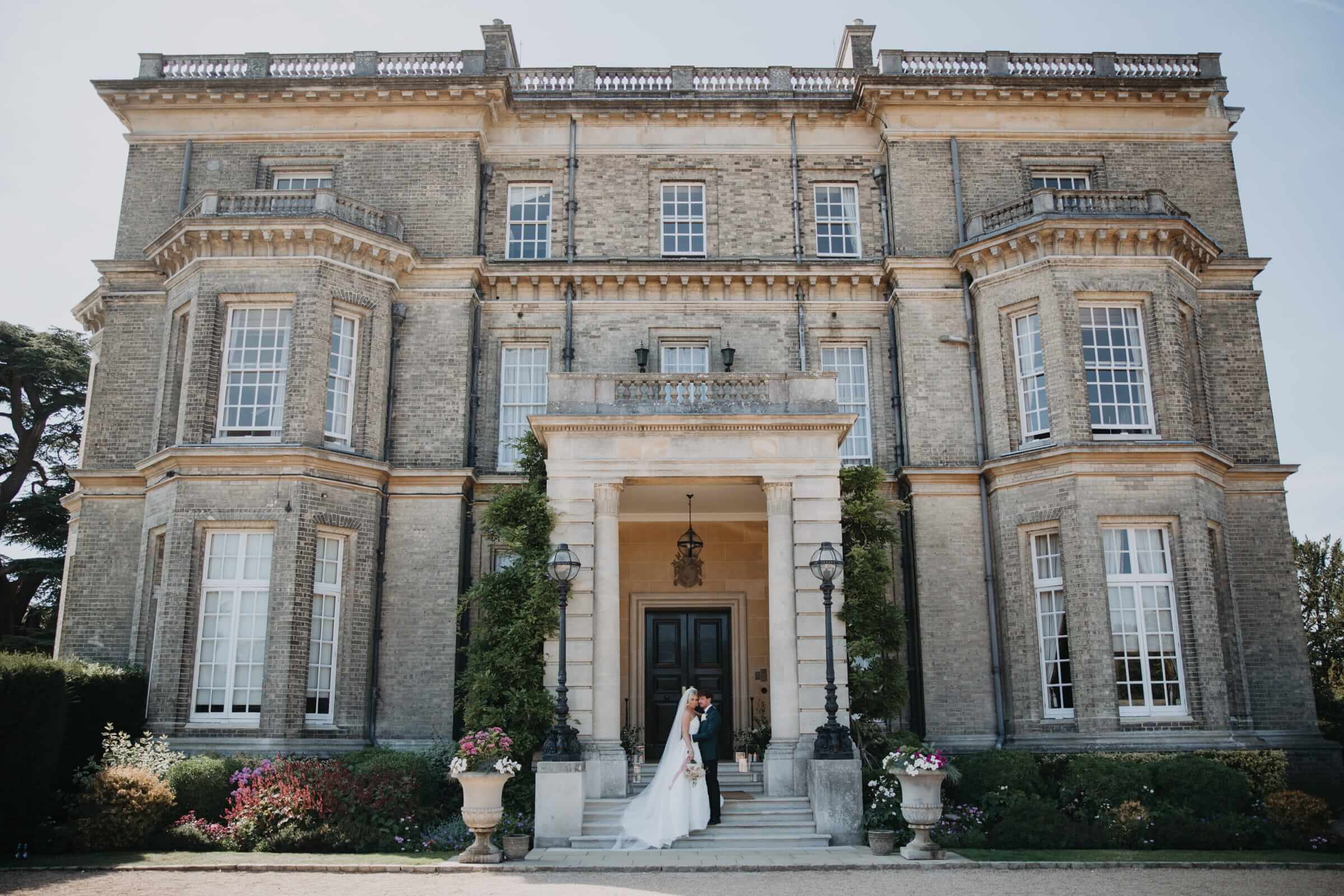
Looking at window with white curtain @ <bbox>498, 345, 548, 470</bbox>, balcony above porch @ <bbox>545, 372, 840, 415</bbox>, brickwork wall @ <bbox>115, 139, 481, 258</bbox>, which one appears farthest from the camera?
brickwork wall @ <bbox>115, 139, 481, 258</bbox>

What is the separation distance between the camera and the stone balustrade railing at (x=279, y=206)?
1988 centimetres

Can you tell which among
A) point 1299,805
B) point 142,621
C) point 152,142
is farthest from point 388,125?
point 1299,805

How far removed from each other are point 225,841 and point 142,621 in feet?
20.6

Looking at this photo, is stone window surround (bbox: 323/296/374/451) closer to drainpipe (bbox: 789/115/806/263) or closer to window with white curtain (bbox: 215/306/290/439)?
window with white curtain (bbox: 215/306/290/439)

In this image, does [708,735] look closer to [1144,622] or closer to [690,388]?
[690,388]

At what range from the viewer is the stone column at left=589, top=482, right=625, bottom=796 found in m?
15.7

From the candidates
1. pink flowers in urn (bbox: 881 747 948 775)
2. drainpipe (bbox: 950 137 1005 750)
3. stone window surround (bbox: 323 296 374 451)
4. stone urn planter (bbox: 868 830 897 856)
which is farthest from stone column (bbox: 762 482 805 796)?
stone window surround (bbox: 323 296 374 451)

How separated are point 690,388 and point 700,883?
28.9 ft

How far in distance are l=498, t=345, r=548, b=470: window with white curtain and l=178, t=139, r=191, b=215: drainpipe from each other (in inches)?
298

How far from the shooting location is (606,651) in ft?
52.8

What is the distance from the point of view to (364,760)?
1688 cm

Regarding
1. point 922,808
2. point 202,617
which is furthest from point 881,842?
point 202,617

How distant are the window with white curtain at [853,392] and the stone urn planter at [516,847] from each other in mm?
10616

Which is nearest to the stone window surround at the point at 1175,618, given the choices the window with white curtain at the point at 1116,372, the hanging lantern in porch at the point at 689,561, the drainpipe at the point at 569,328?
the window with white curtain at the point at 1116,372
